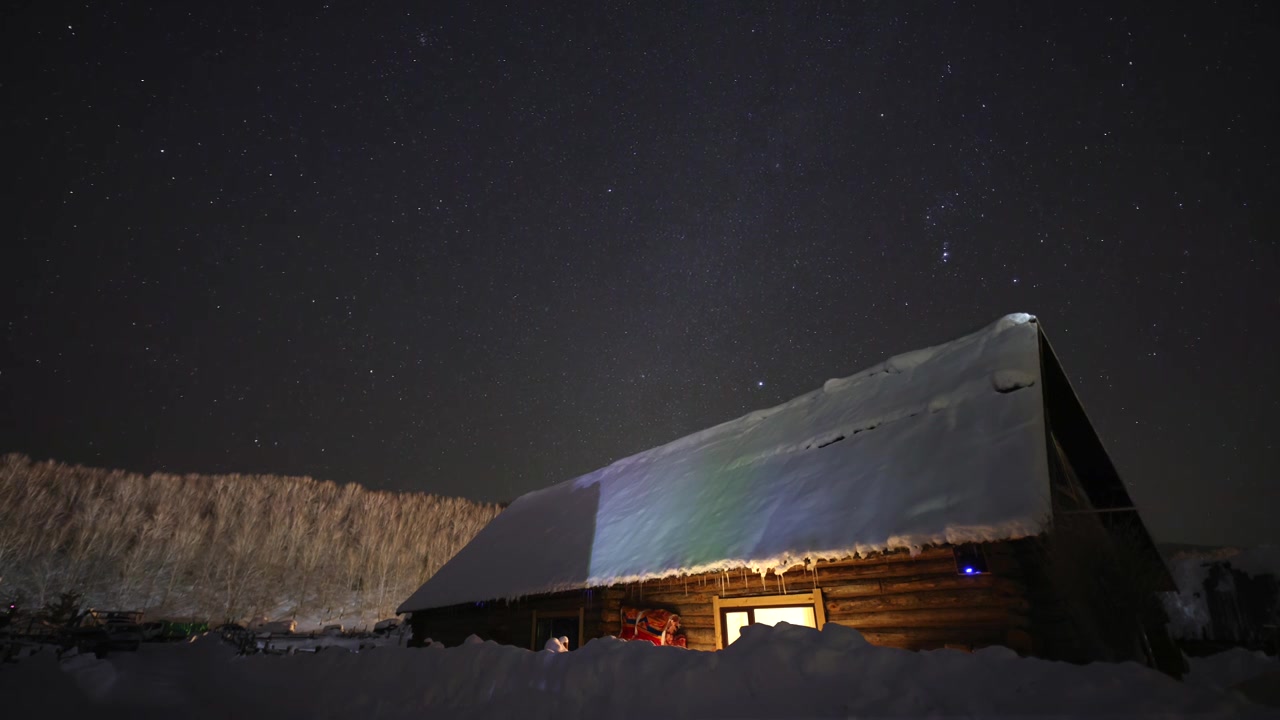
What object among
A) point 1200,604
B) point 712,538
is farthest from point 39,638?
point 1200,604

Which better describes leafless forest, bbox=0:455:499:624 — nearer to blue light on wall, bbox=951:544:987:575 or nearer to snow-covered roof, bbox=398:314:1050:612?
snow-covered roof, bbox=398:314:1050:612

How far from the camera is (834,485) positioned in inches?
355

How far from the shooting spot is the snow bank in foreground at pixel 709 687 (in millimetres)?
3980

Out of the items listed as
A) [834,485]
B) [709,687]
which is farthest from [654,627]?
[709,687]

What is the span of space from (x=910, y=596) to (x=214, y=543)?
6170 centimetres

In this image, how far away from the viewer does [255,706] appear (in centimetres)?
848

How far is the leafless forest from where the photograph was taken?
1710 inches

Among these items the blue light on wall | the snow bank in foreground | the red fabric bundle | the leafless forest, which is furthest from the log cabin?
the leafless forest

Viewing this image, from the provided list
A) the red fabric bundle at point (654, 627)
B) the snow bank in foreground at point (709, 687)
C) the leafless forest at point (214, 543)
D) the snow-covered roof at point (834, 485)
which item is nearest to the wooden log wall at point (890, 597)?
the red fabric bundle at point (654, 627)

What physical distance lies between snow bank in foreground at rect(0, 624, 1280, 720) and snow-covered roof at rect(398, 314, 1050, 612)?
227 centimetres

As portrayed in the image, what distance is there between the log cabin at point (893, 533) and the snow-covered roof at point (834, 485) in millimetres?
40

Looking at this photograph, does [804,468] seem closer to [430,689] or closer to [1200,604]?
[430,689]

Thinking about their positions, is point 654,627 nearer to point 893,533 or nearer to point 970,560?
point 893,533

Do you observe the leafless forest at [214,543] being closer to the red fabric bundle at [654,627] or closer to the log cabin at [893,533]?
the log cabin at [893,533]
